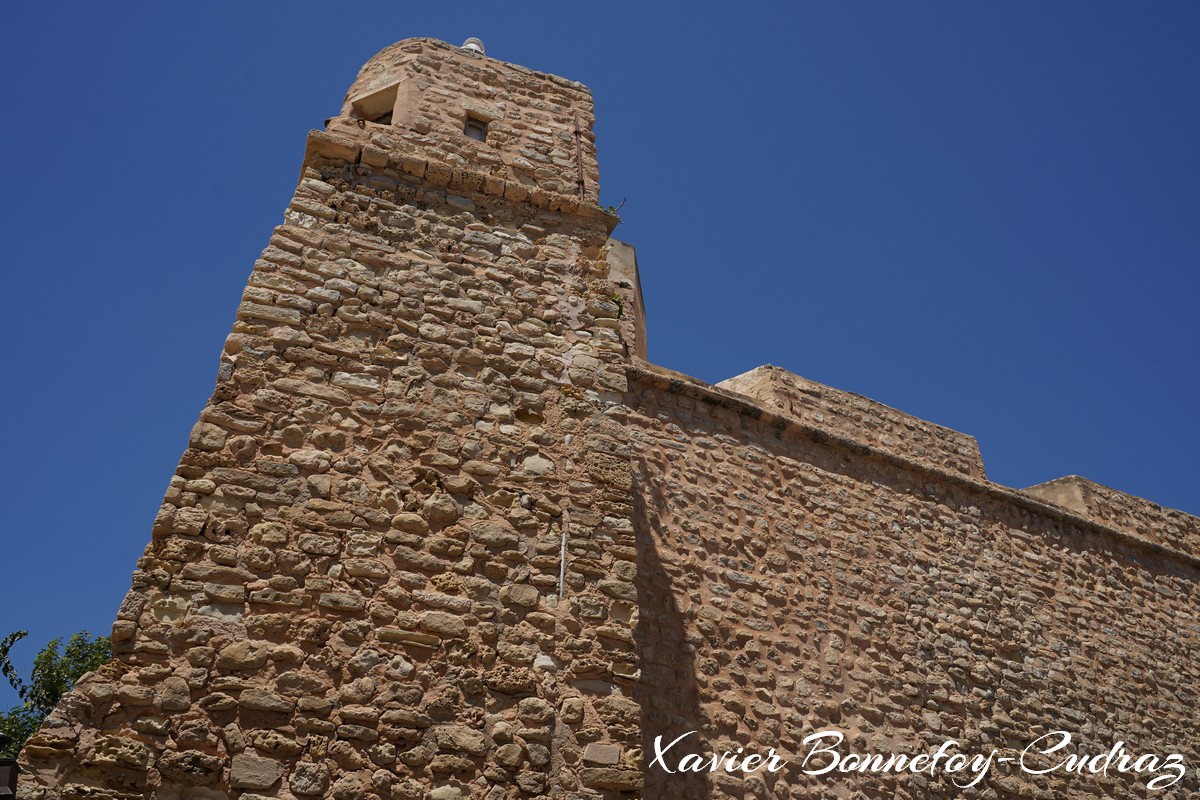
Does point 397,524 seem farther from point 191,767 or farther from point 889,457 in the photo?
point 889,457

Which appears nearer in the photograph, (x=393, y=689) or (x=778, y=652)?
(x=393, y=689)

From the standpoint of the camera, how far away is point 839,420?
9203 mm

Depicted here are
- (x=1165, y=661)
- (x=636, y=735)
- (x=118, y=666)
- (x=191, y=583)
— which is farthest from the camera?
(x=1165, y=661)

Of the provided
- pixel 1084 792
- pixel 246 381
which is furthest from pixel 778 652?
pixel 246 381

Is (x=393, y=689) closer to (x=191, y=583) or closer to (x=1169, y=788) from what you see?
(x=191, y=583)

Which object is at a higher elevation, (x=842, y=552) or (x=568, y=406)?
(x=842, y=552)

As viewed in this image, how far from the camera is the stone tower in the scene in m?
3.66

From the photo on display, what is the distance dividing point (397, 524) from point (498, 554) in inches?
19.6

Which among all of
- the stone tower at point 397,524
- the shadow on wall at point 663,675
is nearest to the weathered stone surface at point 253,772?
the stone tower at point 397,524

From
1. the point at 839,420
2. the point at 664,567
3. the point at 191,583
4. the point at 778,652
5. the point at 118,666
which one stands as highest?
the point at 839,420

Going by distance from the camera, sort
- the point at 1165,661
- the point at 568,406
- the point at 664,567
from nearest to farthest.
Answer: the point at 568,406
the point at 664,567
the point at 1165,661

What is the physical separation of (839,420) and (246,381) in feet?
20.6

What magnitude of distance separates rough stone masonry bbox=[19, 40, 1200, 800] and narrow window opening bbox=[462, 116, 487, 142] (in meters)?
0.02

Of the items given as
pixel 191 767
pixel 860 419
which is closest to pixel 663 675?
pixel 191 767
